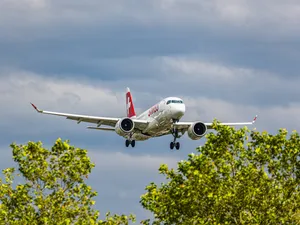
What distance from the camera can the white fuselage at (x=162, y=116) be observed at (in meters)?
95.9

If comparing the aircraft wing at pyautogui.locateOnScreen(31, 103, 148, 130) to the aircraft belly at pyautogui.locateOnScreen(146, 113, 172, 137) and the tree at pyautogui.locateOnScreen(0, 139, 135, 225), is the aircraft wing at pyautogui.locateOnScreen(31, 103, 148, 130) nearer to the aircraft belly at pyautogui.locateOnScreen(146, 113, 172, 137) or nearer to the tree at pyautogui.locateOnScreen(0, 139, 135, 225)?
the aircraft belly at pyautogui.locateOnScreen(146, 113, 172, 137)

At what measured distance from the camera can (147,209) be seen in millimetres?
53531

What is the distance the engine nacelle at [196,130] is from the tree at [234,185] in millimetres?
50630

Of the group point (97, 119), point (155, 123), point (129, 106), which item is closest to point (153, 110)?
point (155, 123)

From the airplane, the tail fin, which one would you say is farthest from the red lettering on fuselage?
the tail fin

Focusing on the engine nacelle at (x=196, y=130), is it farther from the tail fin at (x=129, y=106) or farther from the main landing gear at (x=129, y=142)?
the tail fin at (x=129, y=106)

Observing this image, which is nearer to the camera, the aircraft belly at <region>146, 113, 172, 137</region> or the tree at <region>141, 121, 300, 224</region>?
the tree at <region>141, 121, 300, 224</region>

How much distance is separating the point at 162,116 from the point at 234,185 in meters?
Answer: 48.4

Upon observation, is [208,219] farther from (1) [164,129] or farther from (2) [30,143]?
(1) [164,129]

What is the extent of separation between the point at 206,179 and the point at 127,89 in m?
97.3

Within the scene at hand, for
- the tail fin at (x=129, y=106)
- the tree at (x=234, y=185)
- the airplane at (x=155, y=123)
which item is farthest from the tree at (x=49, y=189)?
the tail fin at (x=129, y=106)

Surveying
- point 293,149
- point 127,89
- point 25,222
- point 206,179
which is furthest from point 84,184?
point 127,89

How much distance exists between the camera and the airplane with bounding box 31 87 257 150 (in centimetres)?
9700

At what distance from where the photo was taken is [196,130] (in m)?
105
